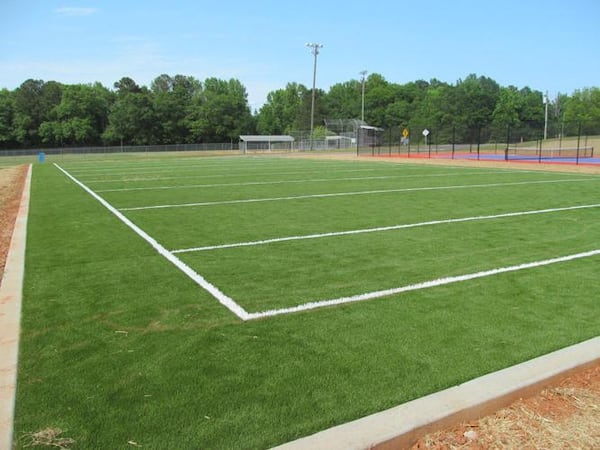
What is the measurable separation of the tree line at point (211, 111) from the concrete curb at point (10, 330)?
82546 millimetres

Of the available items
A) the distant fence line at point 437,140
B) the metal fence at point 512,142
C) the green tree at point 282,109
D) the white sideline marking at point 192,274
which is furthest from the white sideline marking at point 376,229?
the green tree at point 282,109

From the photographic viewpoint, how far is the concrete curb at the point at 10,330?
304 cm

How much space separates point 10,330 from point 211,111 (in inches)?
3675

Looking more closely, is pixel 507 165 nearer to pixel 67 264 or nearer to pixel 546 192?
pixel 546 192

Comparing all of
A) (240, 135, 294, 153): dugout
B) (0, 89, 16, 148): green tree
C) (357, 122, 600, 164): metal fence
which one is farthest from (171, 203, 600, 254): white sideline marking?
(0, 89, 16, 148): green tree

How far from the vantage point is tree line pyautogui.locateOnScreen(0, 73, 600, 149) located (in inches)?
3469

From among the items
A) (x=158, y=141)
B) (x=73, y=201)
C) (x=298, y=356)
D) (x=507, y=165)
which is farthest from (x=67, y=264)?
(x=158, y=141)

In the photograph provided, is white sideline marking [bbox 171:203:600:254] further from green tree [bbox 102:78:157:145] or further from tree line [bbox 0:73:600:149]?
green tree [bbox 102:78:157:145]

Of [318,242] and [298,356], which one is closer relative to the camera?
[298,356]

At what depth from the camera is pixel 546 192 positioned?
570 inches

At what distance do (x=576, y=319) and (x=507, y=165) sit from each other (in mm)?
23887

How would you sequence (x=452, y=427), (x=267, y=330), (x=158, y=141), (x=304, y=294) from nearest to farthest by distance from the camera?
(x=452, y=427), (x=267, y=330), (x=304, y=294), (x=158, y=141)

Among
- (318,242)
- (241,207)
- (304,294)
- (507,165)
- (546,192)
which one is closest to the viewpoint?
(304,294)

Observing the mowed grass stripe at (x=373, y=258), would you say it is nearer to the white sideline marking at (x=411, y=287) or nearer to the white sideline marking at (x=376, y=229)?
the white sideline marking at (x=411, y=287)
